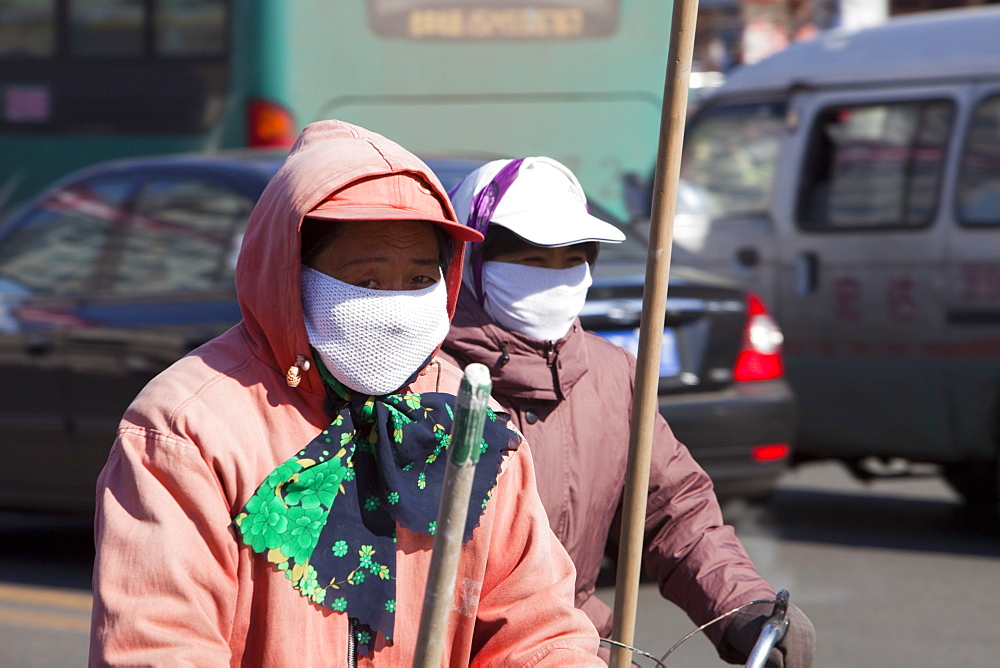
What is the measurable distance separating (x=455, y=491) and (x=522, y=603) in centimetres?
54

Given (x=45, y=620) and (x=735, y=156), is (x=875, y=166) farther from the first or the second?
(x=45, y=620)

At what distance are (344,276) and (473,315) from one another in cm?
72

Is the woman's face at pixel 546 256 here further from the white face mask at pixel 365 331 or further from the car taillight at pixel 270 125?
the car taillight at pixel 270 125

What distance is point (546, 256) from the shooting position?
8.54 feet

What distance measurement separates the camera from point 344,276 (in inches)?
74.5

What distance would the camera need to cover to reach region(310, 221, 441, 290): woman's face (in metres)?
1.89

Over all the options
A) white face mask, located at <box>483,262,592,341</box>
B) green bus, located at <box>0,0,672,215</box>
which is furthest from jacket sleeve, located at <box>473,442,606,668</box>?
green bus, located at <box>0,0,672,215</box>

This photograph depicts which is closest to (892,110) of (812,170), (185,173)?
(812,170)

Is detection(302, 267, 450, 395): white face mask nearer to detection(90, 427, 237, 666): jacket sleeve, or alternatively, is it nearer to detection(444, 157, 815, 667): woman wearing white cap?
detection(90, 427, 237, 666): jacket sleeve

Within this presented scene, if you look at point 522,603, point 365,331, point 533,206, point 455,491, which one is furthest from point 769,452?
point 455,491

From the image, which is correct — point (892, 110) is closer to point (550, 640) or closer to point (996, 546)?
point (996, 546)

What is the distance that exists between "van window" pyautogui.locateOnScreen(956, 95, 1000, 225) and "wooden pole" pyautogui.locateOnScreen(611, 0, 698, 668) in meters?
4.95

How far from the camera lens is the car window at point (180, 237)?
5.70 metres

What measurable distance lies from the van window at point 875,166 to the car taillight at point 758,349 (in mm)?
1371
